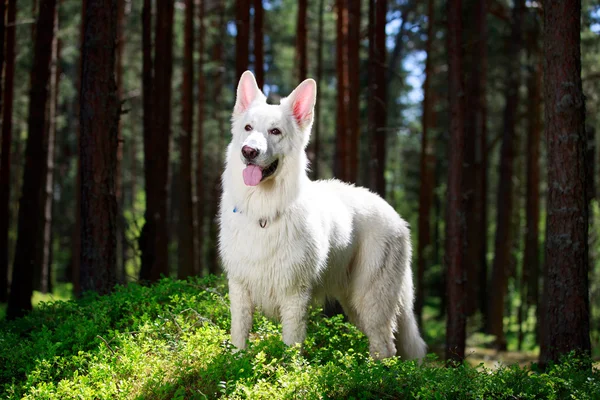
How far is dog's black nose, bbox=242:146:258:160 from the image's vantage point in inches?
216

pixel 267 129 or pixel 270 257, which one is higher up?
pixel 267 129

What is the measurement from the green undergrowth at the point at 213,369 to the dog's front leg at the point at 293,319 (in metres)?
0.11

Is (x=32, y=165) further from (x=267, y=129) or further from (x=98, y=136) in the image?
(x=267, y=129)

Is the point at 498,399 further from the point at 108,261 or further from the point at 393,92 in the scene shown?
the point at 393,92

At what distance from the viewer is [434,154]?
94.7 ft

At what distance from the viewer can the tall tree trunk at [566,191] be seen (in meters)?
7.36

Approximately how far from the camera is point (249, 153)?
5520mm

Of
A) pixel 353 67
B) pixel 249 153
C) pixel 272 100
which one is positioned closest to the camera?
pixel 249 153

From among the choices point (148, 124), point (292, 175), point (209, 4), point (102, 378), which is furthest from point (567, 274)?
point (209, 4)

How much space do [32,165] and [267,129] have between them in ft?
25.8

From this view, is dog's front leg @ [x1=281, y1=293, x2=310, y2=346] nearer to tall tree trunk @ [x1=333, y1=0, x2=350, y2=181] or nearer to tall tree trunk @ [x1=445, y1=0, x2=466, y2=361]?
tall tree trunk @ [x1=445, y1=0, x2=466, y2=361]

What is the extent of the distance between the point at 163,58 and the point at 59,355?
8603mm

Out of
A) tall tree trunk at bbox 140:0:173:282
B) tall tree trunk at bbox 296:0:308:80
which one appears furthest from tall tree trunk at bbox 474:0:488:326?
tall tree trunk at bbox 140:0:173:282

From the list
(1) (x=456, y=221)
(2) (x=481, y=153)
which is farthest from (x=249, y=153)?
(2) (x=481, y=153)
